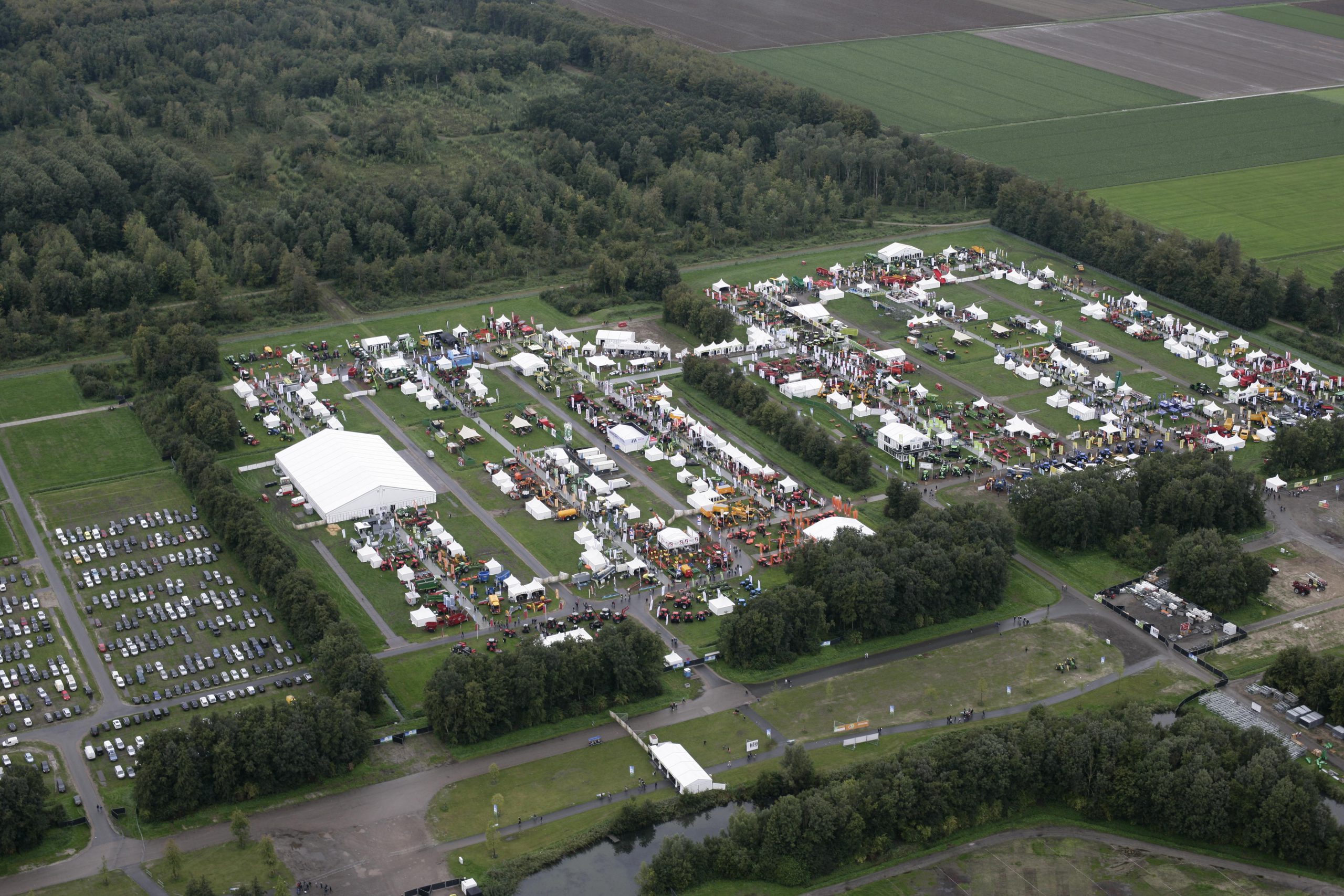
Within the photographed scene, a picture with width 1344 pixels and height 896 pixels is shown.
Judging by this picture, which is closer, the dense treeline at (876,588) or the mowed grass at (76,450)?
Result: the dense treeline at (876,588)

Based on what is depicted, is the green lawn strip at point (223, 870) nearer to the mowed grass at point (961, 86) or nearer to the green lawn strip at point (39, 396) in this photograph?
the green lawn strip at point (39, 396)

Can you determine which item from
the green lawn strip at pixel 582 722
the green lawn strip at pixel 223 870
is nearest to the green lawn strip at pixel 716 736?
the green lawn strip at pixel 582 722

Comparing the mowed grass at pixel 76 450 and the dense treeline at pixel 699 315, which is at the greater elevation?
the dense treeline at pixel 699 315

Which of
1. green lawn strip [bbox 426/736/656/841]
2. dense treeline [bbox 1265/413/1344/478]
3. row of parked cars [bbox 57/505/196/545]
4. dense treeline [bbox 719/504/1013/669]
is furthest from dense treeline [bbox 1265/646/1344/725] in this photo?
row of parked cars [bbox 57/505/196/545]

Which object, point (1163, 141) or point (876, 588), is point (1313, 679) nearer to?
point (876, 588)

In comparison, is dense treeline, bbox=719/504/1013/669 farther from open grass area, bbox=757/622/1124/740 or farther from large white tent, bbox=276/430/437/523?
large white tent, bbox=276/430/437/523
